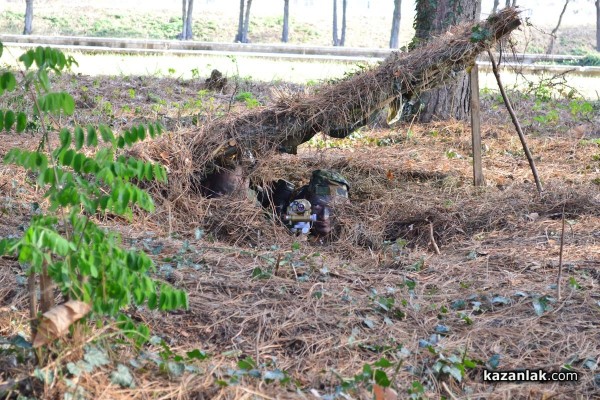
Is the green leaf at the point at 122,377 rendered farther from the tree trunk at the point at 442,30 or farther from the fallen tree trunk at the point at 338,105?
the tree trunk at the point at 442,30

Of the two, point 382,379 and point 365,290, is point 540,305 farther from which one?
point 382,379

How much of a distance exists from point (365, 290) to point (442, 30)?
5.80 m

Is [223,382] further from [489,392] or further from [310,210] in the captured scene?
[310,210]

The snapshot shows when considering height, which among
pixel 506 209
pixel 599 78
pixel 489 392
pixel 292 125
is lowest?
pixel 489 392

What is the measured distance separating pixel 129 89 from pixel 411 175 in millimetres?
5439

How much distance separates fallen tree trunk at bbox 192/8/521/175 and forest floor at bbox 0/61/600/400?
0.96 feet

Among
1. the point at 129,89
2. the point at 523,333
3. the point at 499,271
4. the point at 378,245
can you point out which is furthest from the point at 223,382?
the point at 129,89

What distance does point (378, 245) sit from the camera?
5125 millimetres

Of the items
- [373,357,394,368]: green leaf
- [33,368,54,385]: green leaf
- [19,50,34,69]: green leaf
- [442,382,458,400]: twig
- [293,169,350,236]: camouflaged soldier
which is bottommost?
[442,382,458,400]: twig

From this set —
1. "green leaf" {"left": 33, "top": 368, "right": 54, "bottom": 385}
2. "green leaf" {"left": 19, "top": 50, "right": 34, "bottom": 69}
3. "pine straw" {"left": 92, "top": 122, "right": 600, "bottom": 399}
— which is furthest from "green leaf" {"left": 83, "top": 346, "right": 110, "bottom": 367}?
"green leaf" {"left": 19, "top": 50, "right": 34, "bottom": 69}

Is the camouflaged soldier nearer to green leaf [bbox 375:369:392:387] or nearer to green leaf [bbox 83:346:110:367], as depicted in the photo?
A: green leaf [bbox 375:369:392:387]

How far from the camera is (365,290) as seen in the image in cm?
396

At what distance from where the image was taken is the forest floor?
282 centimetres

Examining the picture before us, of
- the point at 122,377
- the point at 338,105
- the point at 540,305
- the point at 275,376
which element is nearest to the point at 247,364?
the point at 275,376
